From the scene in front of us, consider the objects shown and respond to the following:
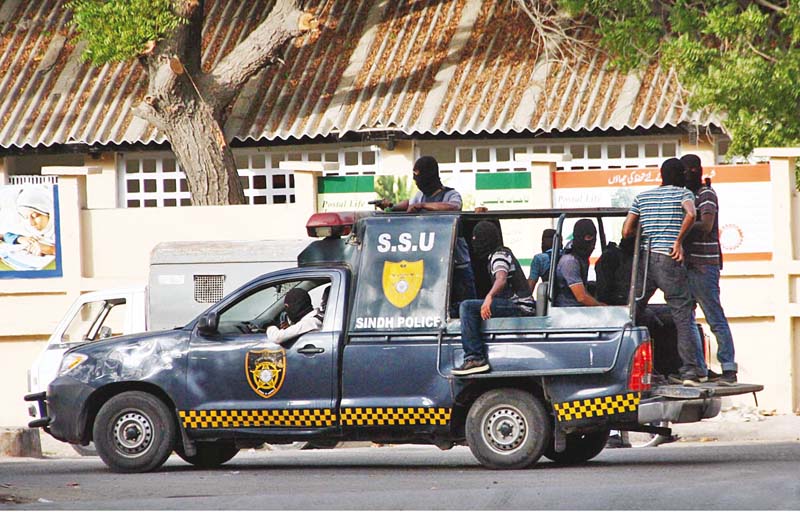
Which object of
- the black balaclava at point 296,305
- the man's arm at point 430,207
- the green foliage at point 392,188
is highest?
the green foliage at point 392,188

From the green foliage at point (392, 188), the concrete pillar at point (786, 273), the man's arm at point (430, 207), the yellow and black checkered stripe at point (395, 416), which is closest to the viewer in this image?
the yellow and black checkered stripe at point (395, 416)

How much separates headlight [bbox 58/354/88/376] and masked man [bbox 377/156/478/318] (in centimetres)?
259

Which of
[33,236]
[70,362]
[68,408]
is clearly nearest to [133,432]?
[68,408]

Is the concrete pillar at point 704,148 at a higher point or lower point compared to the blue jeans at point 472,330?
higher

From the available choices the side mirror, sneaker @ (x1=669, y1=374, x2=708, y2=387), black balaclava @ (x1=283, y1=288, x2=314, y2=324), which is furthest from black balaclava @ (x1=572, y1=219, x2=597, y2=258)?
the side mirror

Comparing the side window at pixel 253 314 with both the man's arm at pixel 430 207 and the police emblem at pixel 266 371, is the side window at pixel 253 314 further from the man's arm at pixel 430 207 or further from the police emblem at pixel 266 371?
the man's arm at pixel 430 207

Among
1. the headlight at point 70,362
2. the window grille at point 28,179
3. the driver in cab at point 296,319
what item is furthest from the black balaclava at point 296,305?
the window grille at point 28,179

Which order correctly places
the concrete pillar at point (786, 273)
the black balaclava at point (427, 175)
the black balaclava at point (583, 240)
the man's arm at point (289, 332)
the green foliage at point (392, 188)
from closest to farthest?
the man's arm at point (289, 332)
the black balaclava at point (583, 240)
the black balaclava at point (427, 175)
the concrete pillar at point (786, 273)
the green foliage at point (392, 188)

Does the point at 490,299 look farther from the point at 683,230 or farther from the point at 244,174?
the point at 244,174

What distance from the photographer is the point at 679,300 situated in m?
11.0

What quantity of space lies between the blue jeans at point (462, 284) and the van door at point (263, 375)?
85 centimetres

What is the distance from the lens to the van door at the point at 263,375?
36.2 feet

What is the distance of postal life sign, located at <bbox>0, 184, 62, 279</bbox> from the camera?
58.4ft

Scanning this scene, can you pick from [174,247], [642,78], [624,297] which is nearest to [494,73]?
[642,78]
